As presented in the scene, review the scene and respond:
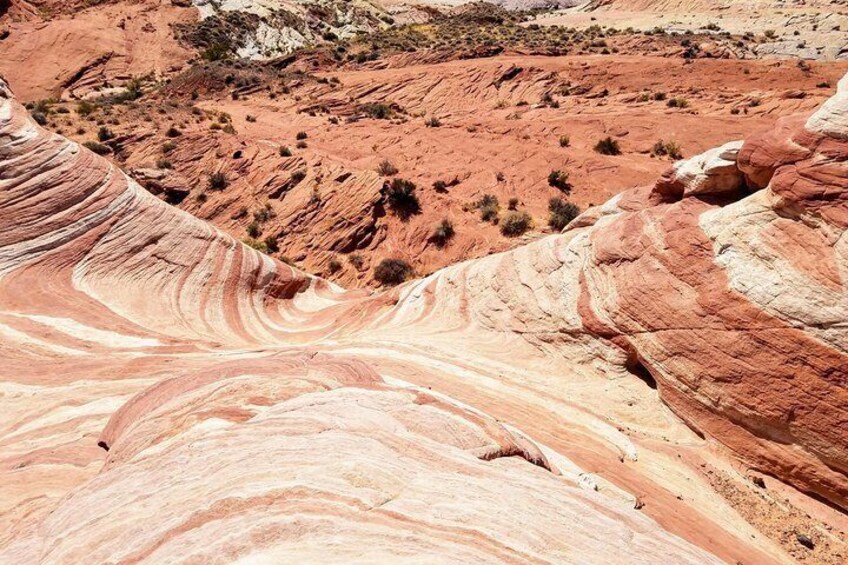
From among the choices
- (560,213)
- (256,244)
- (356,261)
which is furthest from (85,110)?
(560,213)

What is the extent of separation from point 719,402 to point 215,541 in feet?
19.8

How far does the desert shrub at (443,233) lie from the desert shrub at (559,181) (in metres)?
5.96

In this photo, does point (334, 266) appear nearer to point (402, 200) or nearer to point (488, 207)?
point (402, 200)

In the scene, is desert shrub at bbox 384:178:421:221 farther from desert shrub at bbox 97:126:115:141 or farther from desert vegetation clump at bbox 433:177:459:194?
desert shrub at bbox 97:126:115:141

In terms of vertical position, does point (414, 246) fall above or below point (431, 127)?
below

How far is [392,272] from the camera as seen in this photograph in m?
17.6

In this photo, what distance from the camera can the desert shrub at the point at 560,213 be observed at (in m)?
18.5

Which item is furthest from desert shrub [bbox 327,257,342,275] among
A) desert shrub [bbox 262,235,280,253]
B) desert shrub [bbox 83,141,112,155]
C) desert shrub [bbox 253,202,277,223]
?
desert shrub [bbox 83,141,112,155]

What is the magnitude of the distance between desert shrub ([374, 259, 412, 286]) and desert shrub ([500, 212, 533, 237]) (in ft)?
14.5

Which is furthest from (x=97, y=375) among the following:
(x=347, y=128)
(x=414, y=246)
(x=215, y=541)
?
(x=347, y=128)

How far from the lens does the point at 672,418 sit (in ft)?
21.4

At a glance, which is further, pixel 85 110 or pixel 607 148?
pixel 85 110

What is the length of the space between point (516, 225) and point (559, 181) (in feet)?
15.0

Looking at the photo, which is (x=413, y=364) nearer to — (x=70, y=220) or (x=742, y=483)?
(x=742, y=483)
